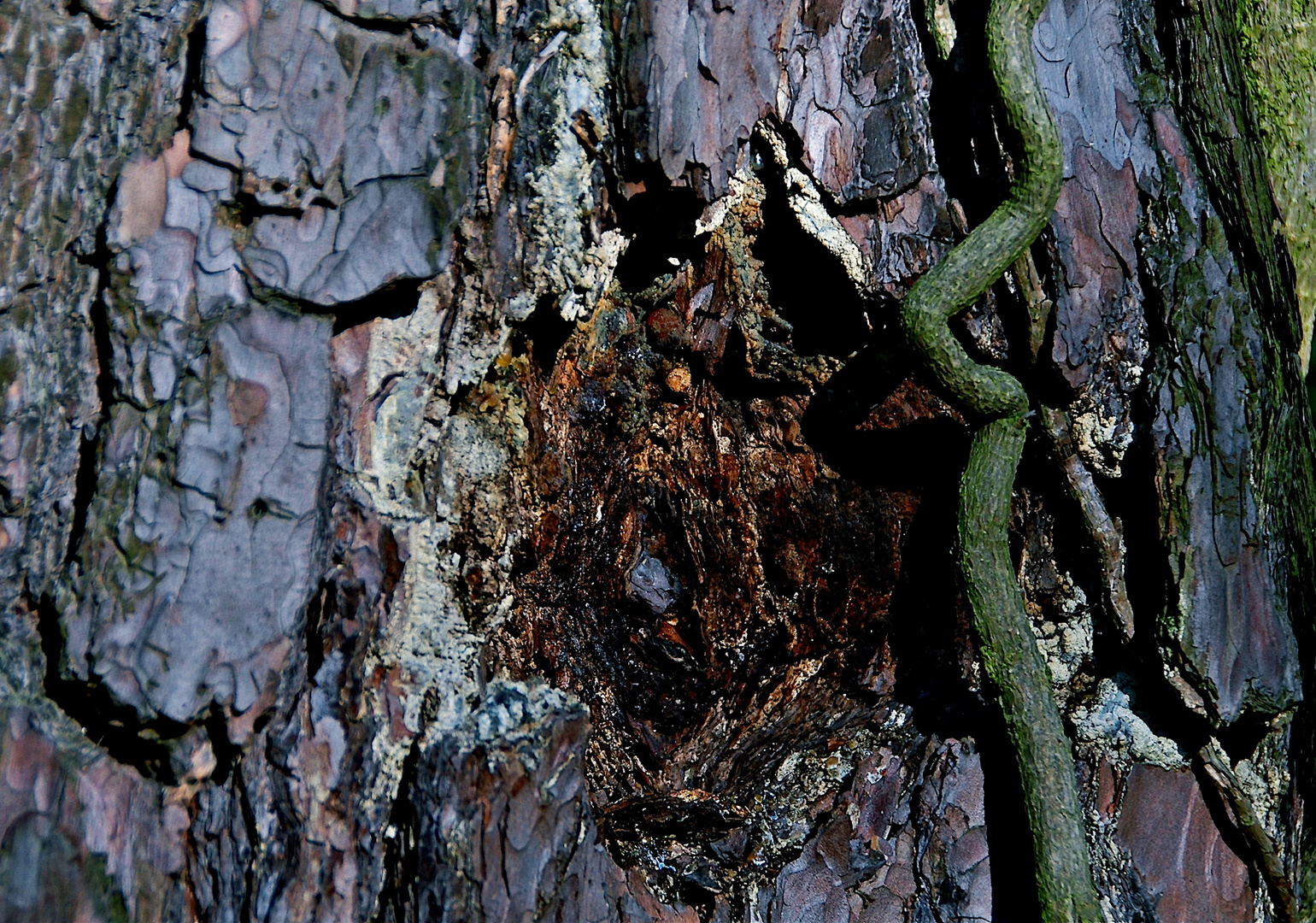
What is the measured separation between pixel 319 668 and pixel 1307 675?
122cm

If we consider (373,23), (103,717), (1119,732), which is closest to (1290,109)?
(1119,732)

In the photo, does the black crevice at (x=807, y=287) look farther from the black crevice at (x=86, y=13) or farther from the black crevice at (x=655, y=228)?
the black crevice at (x=86, y=13)

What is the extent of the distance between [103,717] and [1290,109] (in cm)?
167

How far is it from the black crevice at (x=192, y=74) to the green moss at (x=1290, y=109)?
51.1 inches

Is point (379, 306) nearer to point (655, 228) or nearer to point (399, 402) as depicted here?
point (399, 402)

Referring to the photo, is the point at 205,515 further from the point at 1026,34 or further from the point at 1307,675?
the point at 1307,675

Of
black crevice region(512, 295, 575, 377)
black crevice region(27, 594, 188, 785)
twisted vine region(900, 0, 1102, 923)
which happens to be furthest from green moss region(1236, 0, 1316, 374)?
black crevice region(27, 594, 188, 785)

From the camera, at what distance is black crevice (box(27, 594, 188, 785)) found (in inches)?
35.3

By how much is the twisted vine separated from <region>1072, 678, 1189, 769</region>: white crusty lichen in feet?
0.16

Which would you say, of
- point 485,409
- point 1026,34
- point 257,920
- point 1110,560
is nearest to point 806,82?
point 1026,34

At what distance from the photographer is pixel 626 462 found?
1.26m

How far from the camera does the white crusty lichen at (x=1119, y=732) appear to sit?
1190 millimetres

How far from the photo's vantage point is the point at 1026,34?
1137 mm

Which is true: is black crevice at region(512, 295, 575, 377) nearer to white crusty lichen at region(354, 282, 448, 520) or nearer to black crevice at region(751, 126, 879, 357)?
white crusty lichen at region(354, 282, 448, 520)
